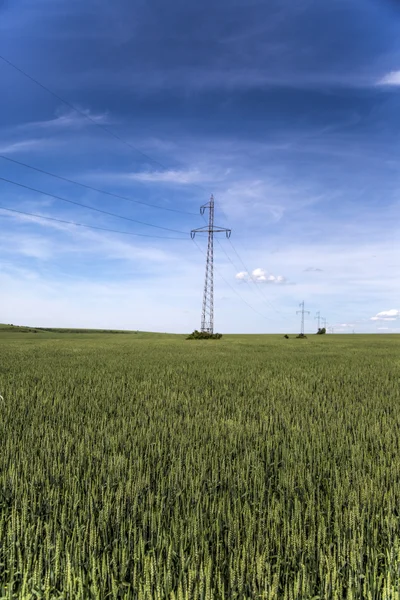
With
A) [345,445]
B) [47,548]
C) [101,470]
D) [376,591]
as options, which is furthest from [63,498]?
[345,445]

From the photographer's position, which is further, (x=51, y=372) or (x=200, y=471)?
(x=51, y=372)

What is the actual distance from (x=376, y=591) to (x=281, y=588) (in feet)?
2.36

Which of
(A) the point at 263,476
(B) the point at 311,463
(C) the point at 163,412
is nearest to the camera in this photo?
(A) the point at 263,476

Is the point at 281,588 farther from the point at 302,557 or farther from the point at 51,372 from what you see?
the point at 51,372

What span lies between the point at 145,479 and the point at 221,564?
1.68 metres

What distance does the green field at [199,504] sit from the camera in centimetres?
312

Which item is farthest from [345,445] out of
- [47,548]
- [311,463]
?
[47,548]

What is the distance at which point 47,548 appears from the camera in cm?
342

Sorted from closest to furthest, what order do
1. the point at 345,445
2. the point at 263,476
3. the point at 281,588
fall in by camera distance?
the point at 281,588 → the point at 263,476 → the point at 345,445

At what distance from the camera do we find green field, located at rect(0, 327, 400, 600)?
312cm

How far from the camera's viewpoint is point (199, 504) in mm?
4164

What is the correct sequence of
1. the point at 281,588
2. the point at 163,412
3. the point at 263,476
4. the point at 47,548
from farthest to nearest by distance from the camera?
the point at 163,412, the point at 263,476, the point at 47,548, the point at 281,588

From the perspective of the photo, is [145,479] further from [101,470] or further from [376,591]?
[376,591]

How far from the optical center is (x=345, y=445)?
22.1 feet
